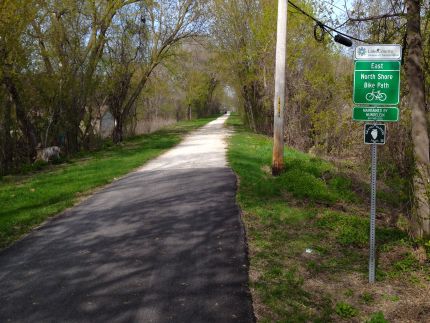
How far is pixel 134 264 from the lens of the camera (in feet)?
18.6

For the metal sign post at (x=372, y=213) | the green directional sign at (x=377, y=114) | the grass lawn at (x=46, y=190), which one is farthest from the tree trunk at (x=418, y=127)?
the grass lawn at (x=46, y=190)

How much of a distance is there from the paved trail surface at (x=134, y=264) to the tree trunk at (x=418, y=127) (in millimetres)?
2484

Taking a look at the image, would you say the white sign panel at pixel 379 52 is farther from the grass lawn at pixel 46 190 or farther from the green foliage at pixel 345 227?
the grass lawn at pixel 46 190

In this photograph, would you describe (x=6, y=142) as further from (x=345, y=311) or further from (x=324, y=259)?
(x=345, y=311)

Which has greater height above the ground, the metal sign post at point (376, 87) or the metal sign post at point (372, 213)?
the metal sign post at point (376, 87)

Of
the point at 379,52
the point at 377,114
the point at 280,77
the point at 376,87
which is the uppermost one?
the point at 280,77

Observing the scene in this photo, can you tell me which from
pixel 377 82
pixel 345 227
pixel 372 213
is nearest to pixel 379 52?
pixel 377 82

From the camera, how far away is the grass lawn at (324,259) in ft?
15.3

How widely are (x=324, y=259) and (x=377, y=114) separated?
2.19 meters

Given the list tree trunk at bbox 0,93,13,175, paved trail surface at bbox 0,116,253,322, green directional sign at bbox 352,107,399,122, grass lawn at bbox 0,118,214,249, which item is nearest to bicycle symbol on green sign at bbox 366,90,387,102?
green directional sign at bbox 352,107,399,122

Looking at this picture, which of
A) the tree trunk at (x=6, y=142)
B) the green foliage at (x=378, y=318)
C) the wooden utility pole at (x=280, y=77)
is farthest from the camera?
the tree trunk at (x=6, y=142)

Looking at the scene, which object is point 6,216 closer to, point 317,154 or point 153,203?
point 153,203

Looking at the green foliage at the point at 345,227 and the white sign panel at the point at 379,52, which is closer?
the white sign panel at the point at 379,52

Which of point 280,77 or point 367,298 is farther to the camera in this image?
point 280,77
